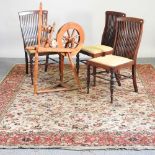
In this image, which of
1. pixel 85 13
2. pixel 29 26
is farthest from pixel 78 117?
pixel 85 13

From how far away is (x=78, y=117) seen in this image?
319 cm

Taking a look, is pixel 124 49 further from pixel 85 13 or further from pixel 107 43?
pixel 85 13

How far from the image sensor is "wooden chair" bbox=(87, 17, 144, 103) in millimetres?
3629

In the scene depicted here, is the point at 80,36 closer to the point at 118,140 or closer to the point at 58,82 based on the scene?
the point at 58,82

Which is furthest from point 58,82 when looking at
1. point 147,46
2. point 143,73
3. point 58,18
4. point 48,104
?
point 147,46

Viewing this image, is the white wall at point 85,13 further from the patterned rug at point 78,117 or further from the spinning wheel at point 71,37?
the spinning wheel at point 71,37

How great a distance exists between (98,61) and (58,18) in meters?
2.09

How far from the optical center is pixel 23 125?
3.01 m

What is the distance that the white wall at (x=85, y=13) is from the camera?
541 centimetres

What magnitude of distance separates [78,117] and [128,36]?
51.8 inches

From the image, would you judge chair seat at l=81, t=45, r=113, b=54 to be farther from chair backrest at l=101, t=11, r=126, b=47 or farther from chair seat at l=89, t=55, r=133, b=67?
chair seat at l=89, t=55, r=133, b=67

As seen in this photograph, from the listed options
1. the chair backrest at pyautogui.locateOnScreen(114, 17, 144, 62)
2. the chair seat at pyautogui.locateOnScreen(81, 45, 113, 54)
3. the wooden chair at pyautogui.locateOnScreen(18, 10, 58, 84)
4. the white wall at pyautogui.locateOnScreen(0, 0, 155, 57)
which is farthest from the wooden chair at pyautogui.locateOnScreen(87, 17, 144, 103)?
the white wall at pyautogui.locateOnScreen(0, 0, 155, 57)

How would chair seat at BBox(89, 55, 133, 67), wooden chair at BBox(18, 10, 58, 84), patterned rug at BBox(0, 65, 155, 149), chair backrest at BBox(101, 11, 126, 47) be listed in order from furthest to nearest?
1. wooden chair at BBox(18, 10, 58, 84)
2. chair backrest at BBox(101, 11, 126, 47)
3. chair seat at BBox(89, 55, 133, 67)
4. patterned rug at BBox(0, 65, 155, 149)

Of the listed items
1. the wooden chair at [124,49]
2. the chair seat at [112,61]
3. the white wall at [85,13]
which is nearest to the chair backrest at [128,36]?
the wooden chair at [124,49]
